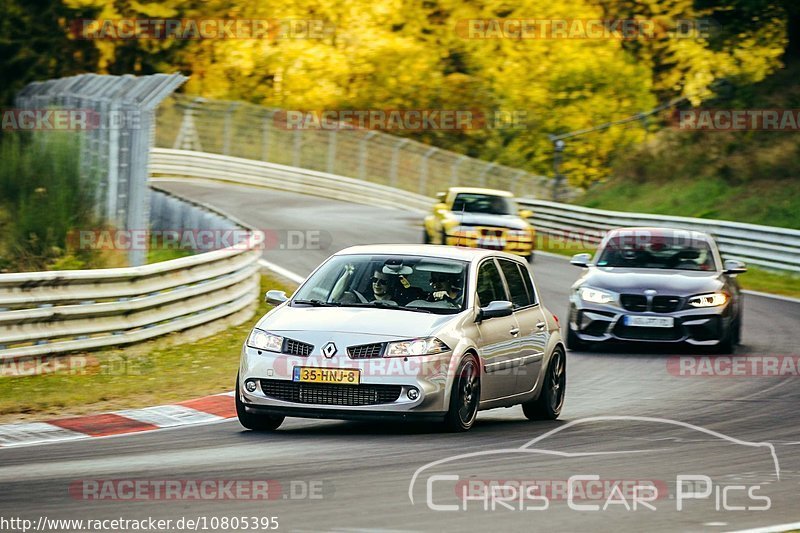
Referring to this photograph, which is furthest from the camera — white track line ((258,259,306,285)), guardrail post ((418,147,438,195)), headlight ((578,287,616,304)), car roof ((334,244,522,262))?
guardrail post ((418,147,438,195))

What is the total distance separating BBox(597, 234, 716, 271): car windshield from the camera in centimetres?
1761

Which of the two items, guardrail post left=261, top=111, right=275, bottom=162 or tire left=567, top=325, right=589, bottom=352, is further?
guardrail post left=261, top=111, right=275, bottom=162

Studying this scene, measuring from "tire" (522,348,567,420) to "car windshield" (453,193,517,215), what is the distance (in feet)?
52.9

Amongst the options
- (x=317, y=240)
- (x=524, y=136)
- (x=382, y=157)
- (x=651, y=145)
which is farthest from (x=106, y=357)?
(x=524, y=136)

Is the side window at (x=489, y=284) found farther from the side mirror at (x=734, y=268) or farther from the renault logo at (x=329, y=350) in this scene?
the side mirror at (x=734, y=268)

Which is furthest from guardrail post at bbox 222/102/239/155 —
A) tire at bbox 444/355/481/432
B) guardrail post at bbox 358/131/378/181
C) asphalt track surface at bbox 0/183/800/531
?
tire at bbox 444/355/481/432

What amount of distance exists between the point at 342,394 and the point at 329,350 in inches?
12.5

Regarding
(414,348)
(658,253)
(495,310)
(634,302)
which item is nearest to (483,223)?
(658,253)

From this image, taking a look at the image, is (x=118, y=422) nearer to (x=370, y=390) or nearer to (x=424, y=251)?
(x=370, y=390)

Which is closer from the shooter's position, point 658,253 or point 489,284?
point 489,284

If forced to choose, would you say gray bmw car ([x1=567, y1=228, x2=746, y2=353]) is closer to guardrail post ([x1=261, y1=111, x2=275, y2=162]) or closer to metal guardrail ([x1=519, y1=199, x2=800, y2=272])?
metal guardrail ([x1=519, y1=199, x2=800, y2=272])

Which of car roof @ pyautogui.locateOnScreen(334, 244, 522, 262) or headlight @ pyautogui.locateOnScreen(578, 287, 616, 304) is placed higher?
car roof @ pyautogui.locateOnScreen(334, 244, 522, 262)

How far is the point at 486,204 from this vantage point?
29.0 m

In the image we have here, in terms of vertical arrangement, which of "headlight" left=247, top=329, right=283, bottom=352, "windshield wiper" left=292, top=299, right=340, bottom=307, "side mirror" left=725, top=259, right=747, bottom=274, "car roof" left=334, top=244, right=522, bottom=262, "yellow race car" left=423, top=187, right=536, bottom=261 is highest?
"car roof" left=334, top=244, right=522, bottom=262
